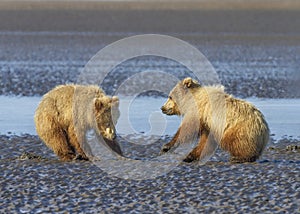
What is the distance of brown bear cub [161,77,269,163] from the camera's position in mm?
11023

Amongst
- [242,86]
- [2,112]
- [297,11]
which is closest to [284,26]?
[297,11]

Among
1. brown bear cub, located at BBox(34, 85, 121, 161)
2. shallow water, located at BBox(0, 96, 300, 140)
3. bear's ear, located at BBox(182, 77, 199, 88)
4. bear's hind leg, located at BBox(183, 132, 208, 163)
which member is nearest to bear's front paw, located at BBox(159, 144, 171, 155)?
bear's hind leg, located at BBox(183, 132, 208, 163)

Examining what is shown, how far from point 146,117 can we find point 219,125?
405cm

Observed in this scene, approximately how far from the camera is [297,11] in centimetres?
4934

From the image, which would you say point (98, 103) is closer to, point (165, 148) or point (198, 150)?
point (165, 148)

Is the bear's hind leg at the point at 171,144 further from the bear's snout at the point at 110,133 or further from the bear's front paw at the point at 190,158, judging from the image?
the bear's snout at the point at 110,133

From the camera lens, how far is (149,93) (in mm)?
18250

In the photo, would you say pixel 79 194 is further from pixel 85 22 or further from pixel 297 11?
pixel 297 11

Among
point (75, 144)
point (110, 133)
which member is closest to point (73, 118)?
point (75, 144)

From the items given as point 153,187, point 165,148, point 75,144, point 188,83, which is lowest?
point 153,187

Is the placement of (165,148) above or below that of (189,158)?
above

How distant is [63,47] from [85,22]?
44.5 ft

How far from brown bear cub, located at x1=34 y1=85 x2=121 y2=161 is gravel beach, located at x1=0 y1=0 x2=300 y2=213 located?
9.4 inches

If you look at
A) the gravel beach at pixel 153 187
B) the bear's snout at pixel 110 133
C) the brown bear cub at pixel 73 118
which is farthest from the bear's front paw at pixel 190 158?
the bear's snout at pixel 110 133
